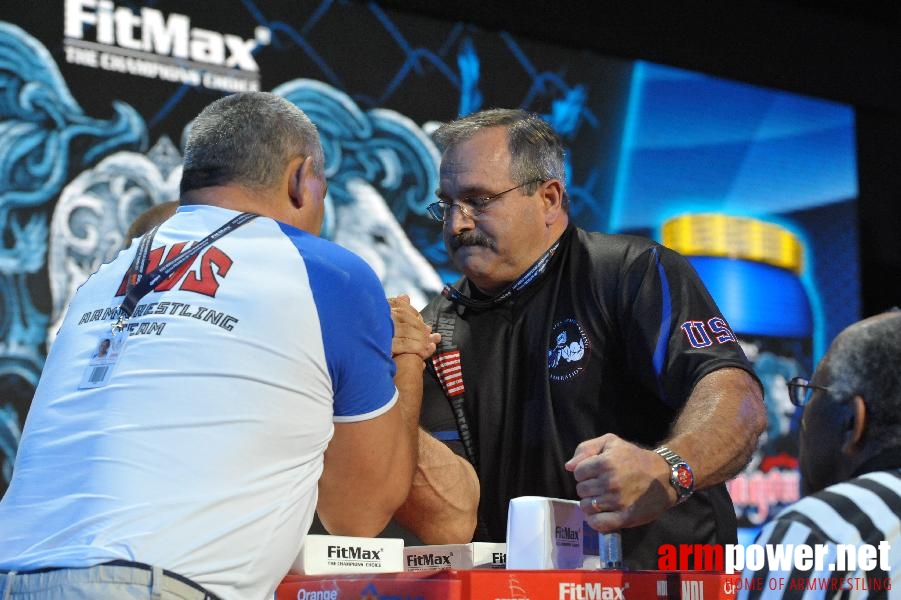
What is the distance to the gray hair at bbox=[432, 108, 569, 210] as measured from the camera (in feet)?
7.97

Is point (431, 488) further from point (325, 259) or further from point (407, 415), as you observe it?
point (325, 259)

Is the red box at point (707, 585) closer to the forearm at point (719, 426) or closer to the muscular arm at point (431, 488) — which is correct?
the forearm at point (719, 426)

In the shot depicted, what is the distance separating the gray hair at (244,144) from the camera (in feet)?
5.65

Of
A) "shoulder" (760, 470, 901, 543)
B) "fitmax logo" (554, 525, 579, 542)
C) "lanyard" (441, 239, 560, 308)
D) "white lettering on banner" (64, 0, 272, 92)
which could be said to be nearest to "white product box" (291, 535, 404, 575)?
"fitmax logo" (554, 525, 579, 542)

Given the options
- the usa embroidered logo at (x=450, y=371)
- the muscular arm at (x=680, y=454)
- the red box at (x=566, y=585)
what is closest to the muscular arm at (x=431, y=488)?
the usa embroidered logo at (x=450, y=371)

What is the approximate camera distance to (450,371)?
2.35m

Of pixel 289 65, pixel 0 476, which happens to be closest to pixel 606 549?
pixel 0 476

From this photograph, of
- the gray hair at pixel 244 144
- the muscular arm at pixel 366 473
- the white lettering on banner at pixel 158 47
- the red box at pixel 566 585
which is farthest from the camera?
the white lettering on banner at pixel 158 47

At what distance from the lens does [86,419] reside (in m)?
1.46

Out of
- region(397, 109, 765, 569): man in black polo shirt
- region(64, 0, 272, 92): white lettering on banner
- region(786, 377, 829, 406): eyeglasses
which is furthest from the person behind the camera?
region(64, 0, 272, 92): white lettering on banner

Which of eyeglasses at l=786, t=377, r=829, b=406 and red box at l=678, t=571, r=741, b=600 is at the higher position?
eyeglasses at l=786, t=377, r=829, b=406

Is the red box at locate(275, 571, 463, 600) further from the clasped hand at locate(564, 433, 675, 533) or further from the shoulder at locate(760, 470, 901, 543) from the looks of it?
the shoulder at locate(760, 470, 901, 543)

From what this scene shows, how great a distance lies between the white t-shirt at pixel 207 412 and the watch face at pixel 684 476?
48cm

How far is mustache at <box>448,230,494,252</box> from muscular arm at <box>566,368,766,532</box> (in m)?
0.64
